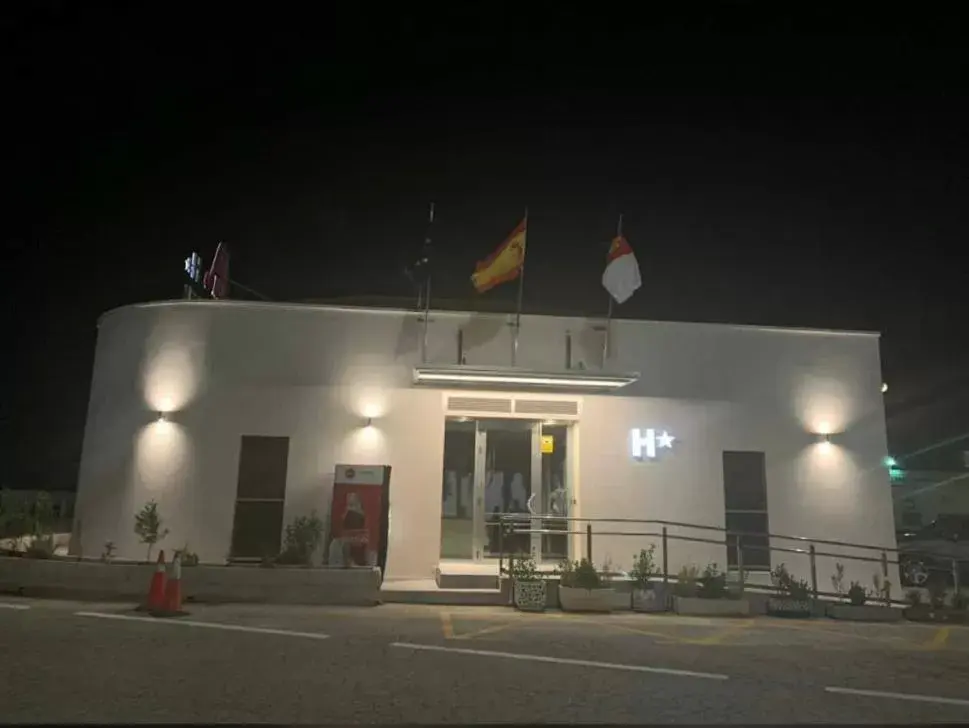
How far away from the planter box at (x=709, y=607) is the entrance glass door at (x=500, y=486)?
2832 millimetres

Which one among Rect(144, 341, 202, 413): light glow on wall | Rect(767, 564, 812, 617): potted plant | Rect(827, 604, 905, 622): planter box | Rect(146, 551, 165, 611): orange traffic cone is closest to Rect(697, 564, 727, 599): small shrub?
Rect(767, 564, 812, 617): potted plant

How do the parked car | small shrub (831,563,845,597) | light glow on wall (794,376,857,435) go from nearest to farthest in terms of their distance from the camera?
small shrub (831,563,845,597) → light glow on wall (794,376,857,435) → the parked car

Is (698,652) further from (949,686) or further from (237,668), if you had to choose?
(237,668)

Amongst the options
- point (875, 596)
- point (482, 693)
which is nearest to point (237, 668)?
point (482, 693)

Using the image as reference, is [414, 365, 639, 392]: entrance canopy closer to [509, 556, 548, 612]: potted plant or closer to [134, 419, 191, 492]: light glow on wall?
[509, 556, 548, 612]: potted plant

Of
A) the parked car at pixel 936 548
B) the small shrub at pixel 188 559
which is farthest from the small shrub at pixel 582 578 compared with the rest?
the parked car at pixel 936 548

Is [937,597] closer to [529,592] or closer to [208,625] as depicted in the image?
[529,592]

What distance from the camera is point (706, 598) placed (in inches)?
449

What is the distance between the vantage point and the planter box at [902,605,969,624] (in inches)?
451

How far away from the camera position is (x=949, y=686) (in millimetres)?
6715

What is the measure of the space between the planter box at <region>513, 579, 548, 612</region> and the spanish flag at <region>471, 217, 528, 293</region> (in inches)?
232

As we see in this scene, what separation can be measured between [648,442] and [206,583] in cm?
805

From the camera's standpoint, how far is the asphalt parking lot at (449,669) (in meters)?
5.38

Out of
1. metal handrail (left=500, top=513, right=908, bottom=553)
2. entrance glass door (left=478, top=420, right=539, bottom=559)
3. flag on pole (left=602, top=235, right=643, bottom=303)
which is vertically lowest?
metal handrail (left=500, top=513, right=908, bottom=553)
